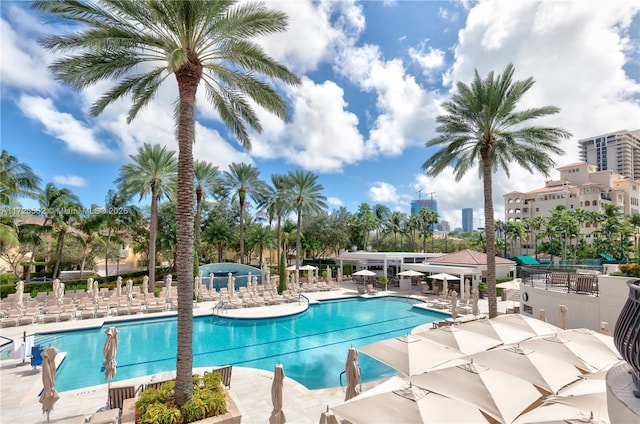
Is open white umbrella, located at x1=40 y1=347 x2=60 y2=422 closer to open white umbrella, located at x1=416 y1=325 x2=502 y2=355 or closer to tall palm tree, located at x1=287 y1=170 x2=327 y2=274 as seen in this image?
open white umbrella, located at x1=416 y1=325 x2=502 y2=355

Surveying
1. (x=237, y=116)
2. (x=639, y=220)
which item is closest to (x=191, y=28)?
(x=237, y=116)

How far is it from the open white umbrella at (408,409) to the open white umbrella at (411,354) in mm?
2068

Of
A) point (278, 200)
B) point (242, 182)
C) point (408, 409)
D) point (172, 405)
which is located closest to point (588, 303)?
point (408, 409)

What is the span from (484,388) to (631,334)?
3.60 meters

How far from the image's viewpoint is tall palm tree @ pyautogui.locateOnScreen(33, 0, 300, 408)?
7645 mm

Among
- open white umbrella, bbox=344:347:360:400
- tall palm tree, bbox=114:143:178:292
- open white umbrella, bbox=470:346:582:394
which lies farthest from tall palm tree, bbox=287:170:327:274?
open white umbrella, bbox=470:346:582:394

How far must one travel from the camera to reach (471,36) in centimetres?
1450

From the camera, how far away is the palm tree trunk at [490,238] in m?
15.6

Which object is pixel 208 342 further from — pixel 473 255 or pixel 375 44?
pixel 473 255

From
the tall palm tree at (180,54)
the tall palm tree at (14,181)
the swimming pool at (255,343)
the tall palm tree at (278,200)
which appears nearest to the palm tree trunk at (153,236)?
the swimming pool at (255,343)

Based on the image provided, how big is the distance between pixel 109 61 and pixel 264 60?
4116 mm

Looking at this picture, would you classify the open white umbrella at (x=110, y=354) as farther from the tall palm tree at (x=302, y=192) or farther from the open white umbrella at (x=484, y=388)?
the tall palm tree at (x=302, y=192)

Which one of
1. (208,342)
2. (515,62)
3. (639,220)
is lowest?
(208,342)

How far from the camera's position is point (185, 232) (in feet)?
25.8
